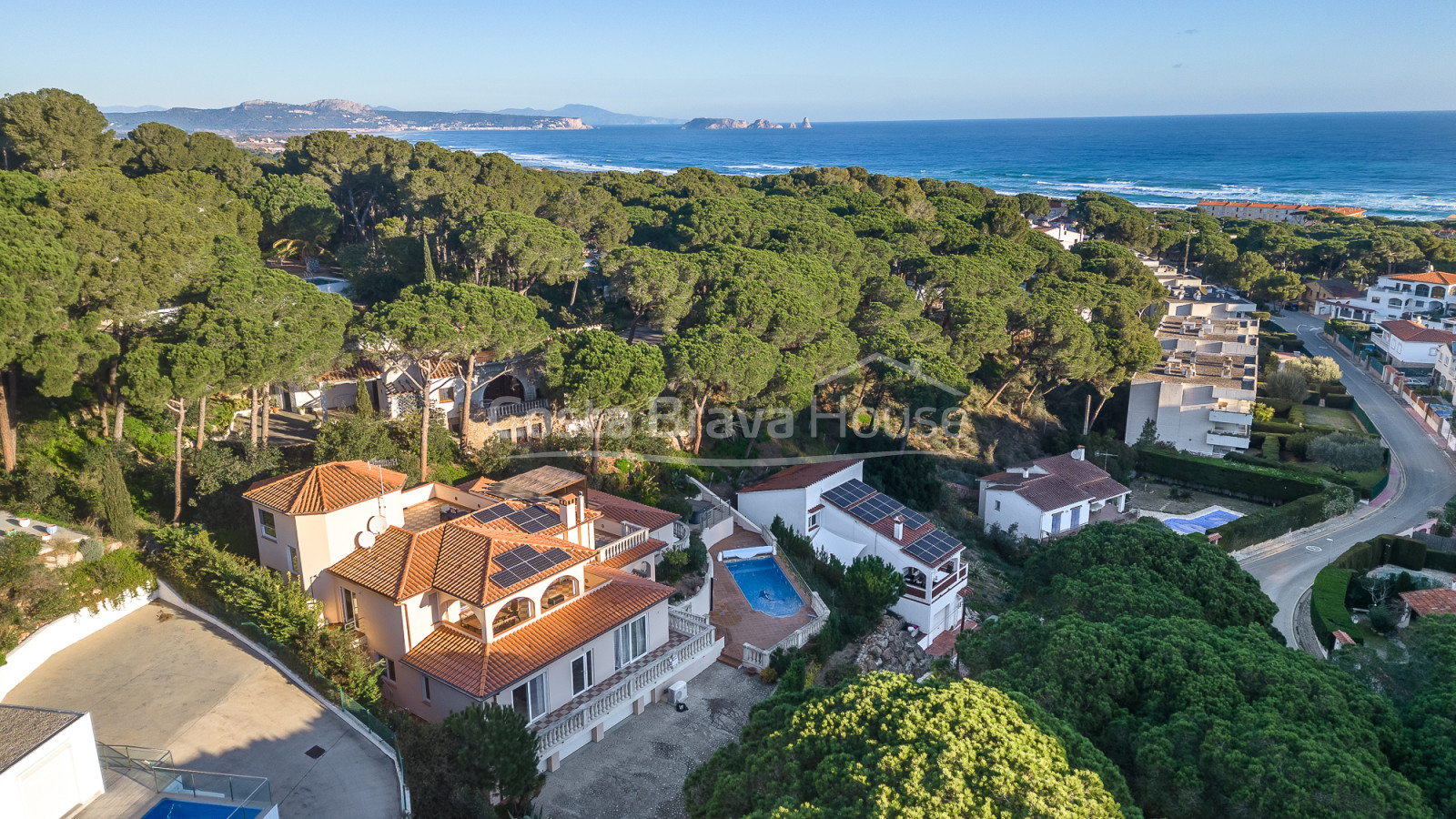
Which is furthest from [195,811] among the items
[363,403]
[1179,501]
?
[1179,501]

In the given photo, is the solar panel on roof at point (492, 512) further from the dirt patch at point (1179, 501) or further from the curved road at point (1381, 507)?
the dirt patch at point (1179, 501)

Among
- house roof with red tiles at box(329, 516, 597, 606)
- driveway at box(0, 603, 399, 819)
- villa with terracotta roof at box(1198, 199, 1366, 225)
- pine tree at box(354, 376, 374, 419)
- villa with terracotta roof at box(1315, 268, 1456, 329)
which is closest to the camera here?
driveway at box(0, 603, 399, 819)

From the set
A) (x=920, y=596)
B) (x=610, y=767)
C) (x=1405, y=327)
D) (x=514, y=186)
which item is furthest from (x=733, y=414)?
(x=1405, y=327)

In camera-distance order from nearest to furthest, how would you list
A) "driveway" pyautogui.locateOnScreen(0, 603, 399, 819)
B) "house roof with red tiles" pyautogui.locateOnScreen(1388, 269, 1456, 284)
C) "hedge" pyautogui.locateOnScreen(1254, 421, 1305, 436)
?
"driveway" pyautogui.locateOnScreen(0, 603, 399, 819), "hedge" pyautogui.locateOnScreen(1254, 421, 1305, 436), "house roof with red tiles" pyautogui.locateOnScreen(1388, 269, 1456, 284)

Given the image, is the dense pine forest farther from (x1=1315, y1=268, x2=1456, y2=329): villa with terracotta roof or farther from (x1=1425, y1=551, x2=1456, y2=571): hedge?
(x1=1315, y1=268, x2=1456, y2=329): villa with terracotta roof

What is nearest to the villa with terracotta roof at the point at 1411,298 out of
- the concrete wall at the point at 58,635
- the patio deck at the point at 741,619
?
the patio deck at the point at 741,619

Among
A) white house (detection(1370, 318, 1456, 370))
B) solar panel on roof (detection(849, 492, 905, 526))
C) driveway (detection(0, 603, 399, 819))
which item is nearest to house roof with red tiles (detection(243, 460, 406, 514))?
driveway (detection(0, 603, 399, 819))
